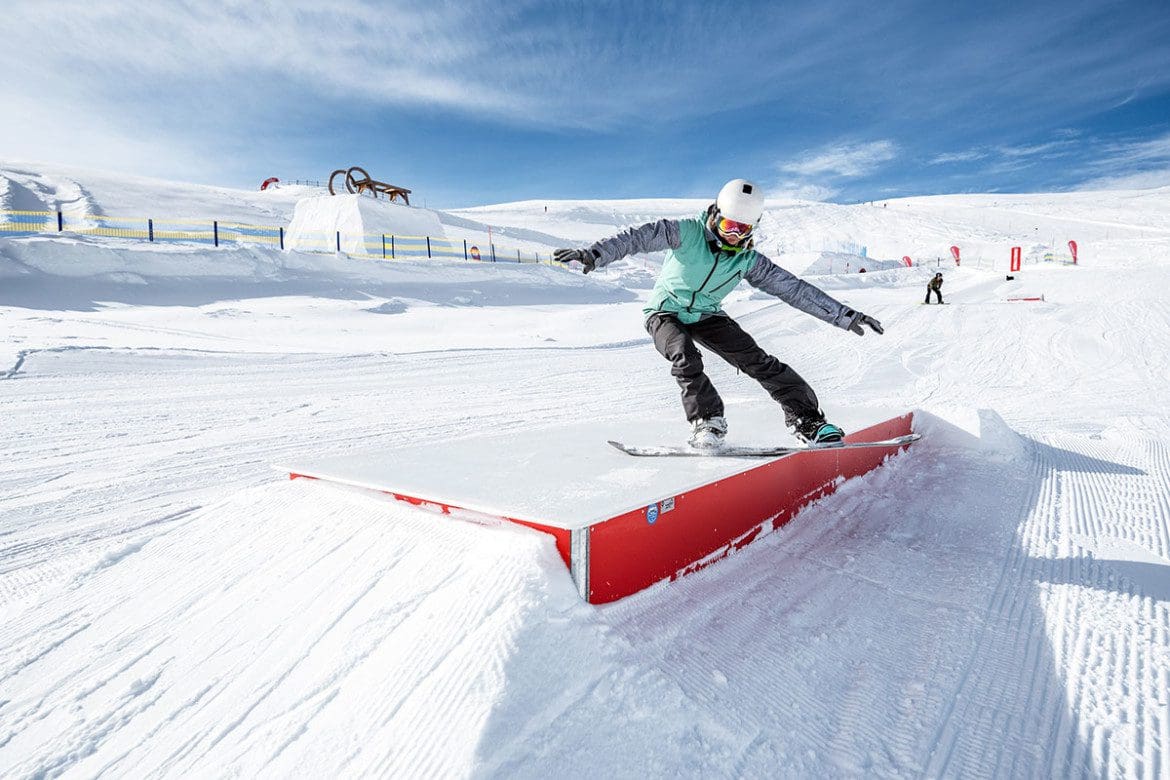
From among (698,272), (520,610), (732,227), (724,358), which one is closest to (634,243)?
(698,272)

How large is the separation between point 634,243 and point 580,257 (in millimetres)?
499

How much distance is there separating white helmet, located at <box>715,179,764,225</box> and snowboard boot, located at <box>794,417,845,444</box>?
1227 millimetres

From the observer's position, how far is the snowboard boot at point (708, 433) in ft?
10.3

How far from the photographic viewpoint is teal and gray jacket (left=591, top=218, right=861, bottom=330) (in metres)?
3.25

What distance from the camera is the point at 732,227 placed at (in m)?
3.25

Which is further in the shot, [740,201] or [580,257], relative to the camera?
[740,201]

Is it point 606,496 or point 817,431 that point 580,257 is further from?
point 817,431

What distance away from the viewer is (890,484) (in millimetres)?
3891

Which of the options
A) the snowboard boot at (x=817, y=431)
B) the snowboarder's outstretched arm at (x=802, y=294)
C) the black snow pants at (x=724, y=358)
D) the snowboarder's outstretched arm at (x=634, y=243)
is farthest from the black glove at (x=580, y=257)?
the snowboard boot at (x=817, y=431)

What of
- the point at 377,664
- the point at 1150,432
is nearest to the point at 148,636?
the point at 377,664

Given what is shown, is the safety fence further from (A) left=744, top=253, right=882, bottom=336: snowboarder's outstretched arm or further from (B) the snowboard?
(B) the snowboard

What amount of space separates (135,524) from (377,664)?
7.12 feet

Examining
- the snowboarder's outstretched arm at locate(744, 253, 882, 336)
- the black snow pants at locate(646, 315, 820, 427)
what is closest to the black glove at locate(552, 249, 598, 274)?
the black snow pants at locate(646, 315, 820, 427)

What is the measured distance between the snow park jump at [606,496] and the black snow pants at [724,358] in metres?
0.37
